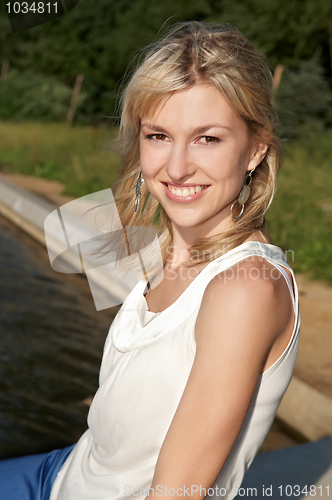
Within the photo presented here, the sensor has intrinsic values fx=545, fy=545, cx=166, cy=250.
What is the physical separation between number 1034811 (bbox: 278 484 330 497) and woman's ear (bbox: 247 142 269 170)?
1459 mm

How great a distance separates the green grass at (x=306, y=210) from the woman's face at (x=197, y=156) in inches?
134

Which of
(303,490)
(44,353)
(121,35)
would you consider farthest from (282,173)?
(121,35)

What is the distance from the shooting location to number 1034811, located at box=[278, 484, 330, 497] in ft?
7.38

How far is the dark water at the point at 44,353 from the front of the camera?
3.62m

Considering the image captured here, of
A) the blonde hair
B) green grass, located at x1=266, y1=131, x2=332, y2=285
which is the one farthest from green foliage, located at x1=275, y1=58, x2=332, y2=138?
the blonde hair

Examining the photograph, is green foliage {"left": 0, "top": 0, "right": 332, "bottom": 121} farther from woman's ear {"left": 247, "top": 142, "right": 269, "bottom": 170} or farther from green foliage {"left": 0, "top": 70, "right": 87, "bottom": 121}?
woman's ear {"left": 247, "top": 142, "right": 269, "bottom": 170}

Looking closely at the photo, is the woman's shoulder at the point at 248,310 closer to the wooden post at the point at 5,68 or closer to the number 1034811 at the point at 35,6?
the number 1034811 at the point at 35,6

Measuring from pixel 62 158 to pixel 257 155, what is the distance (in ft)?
Answer: 39.8

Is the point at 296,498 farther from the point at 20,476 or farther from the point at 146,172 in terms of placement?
the point at 146,172

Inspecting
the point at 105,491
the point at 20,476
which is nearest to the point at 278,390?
the point at 105,491

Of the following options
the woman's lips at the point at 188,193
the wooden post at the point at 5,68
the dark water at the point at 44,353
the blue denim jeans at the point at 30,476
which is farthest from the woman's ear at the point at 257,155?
the wooden post at the point at 5,68

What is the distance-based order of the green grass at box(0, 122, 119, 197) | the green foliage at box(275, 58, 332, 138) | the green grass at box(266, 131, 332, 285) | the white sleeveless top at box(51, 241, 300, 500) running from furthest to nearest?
the green foliage at box(275, 58, 332, 138), the green grass at box(0, 122, 119, 197), the green grass at box(266, 131, 332, 285), the white sleeveless top at box(51, 241, 300, 500)

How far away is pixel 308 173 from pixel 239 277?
10469 mm

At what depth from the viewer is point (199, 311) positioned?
1138 mm
